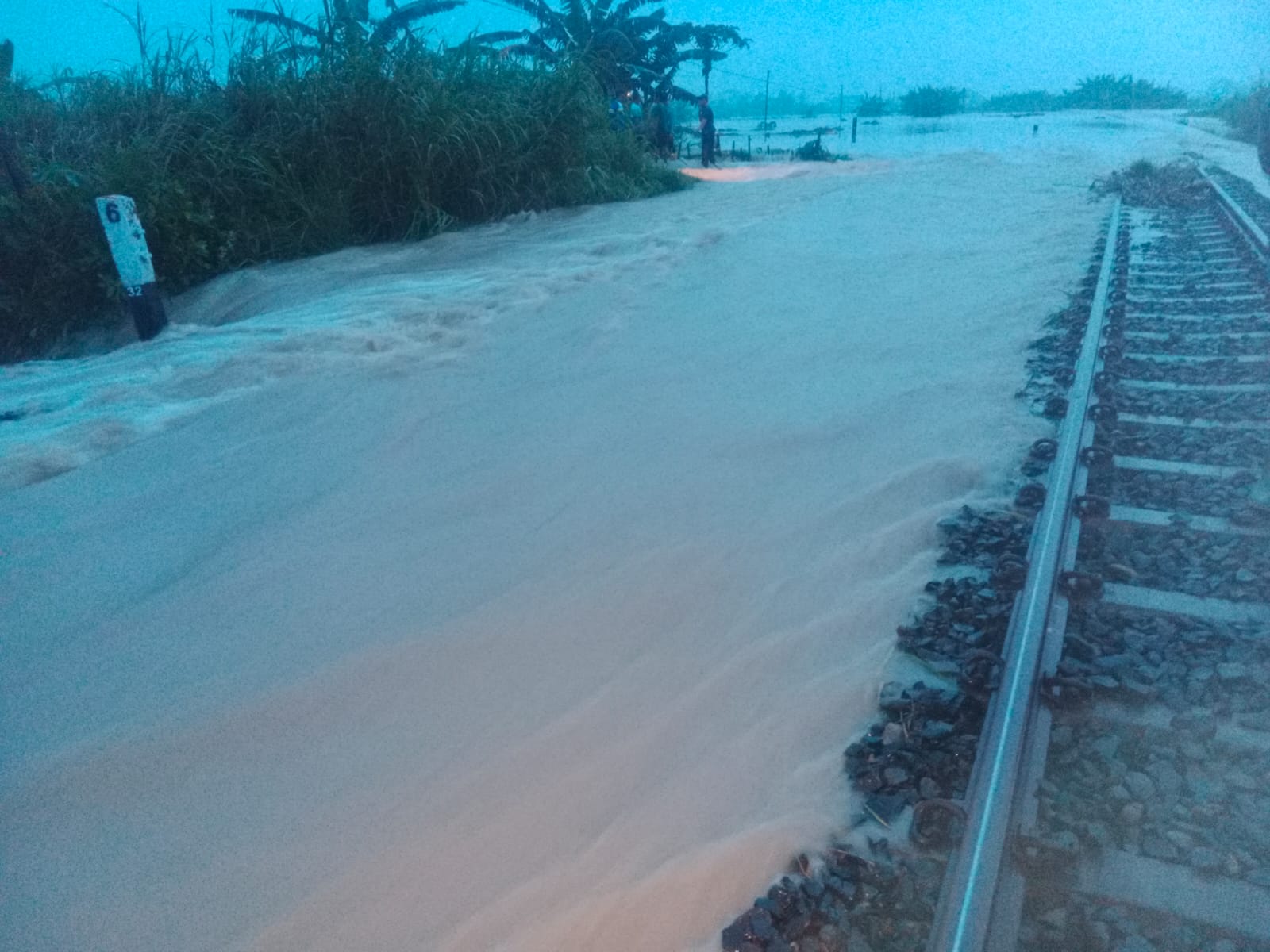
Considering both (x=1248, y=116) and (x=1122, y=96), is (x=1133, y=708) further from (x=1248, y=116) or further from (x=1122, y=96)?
(x=1122, y=96)

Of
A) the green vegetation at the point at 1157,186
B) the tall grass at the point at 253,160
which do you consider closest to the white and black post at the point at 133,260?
the tall grass at the point at 253,160

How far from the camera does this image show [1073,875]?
173 centimetres

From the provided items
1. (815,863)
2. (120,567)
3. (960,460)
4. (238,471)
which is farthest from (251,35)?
(815,863)

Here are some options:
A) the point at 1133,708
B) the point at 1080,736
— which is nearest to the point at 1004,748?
the point at 1080,736

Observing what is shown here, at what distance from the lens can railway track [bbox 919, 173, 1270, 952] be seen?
5.47 feet

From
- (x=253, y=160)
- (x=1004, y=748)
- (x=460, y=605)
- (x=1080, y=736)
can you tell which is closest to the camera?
(x=1004, y=748)

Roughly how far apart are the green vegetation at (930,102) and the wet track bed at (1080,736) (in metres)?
49.3

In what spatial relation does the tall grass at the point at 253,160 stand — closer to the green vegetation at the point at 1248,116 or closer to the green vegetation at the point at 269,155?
the green vegetation at the point at 269,155

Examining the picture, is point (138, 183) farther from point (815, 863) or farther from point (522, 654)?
point (815, 863)

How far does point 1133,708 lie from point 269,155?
826 centimetres

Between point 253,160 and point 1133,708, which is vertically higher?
point 253,160

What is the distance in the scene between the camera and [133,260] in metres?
5.80

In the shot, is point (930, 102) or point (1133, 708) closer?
point (1133, 708)

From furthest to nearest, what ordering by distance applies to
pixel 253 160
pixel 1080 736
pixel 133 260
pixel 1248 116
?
pixel 1248 116 < pixel 253 160 < pixel 133 260 < pixel 1080 736
